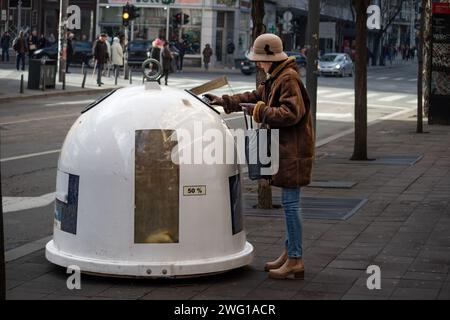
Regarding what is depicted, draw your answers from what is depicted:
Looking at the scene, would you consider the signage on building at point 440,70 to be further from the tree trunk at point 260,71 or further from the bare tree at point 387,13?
the bare tree at point 387,13

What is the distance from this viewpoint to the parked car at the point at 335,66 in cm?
5909

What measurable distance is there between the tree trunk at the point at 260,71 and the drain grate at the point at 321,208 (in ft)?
0.38

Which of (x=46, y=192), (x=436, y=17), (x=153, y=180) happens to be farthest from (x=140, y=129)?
(x=436, y=17)

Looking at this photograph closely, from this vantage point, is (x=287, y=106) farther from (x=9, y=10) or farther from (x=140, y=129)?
(x=9, y=10)

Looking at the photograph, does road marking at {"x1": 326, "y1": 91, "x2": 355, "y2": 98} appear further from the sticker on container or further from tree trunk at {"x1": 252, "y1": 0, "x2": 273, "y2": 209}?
the sticker on container

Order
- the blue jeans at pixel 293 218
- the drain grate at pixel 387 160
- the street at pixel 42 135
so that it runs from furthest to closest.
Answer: the drain grate at pixel 387 160 → the street at pixel 42 135 → the blue jeans at pixel 293 218

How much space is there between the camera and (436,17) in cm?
2525

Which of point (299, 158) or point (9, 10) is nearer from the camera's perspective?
point (299, 158)

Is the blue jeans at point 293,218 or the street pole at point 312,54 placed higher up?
the street pole at point 312,54

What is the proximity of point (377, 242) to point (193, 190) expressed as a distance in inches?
96.7

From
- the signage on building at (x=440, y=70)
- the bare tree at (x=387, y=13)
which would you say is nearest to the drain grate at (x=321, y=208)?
the signage on building at (x=440, y=70)

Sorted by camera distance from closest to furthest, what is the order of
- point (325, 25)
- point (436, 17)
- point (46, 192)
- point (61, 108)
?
point (46, 192) < point (436, 17) < point (61, 108) < point (325, 25)

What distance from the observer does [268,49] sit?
7781 millimetres

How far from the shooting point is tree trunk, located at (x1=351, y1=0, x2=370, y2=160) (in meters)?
16.9
